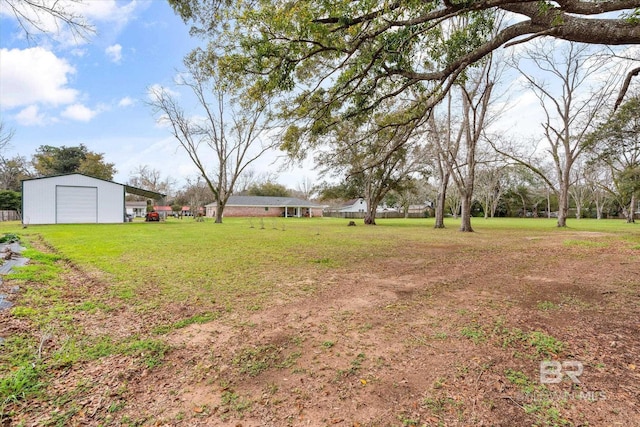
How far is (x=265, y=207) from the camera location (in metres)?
49.2

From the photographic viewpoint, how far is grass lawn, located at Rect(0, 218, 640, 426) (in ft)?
6.43

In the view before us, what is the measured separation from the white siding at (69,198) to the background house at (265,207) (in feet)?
77.2

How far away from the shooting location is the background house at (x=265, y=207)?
47.7 m

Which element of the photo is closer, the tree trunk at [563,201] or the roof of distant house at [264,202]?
the tree trunk at [563,201]

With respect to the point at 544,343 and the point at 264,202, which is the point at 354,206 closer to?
the point at 264,202

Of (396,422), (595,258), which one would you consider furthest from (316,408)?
(595,258)

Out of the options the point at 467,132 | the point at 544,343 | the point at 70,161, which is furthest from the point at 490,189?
the point at 70,161

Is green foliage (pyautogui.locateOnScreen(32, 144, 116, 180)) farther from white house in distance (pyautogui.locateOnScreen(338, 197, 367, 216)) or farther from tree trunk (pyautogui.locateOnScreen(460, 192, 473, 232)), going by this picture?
tree trunk (pyautogui.locateOnScreen(460, 192, 473, 232))

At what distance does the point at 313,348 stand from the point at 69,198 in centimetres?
2673

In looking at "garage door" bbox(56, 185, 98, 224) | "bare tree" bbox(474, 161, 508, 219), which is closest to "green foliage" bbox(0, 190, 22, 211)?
"garage door" bbox(56, 185, 98, 224)

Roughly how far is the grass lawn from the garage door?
21004mm

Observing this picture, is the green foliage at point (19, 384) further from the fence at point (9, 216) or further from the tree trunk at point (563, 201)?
the fence at point (9, 216)

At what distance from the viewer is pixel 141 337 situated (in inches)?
121

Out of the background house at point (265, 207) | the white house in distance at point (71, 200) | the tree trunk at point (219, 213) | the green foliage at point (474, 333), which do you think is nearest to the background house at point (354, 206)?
the background house at point (265, 207)
